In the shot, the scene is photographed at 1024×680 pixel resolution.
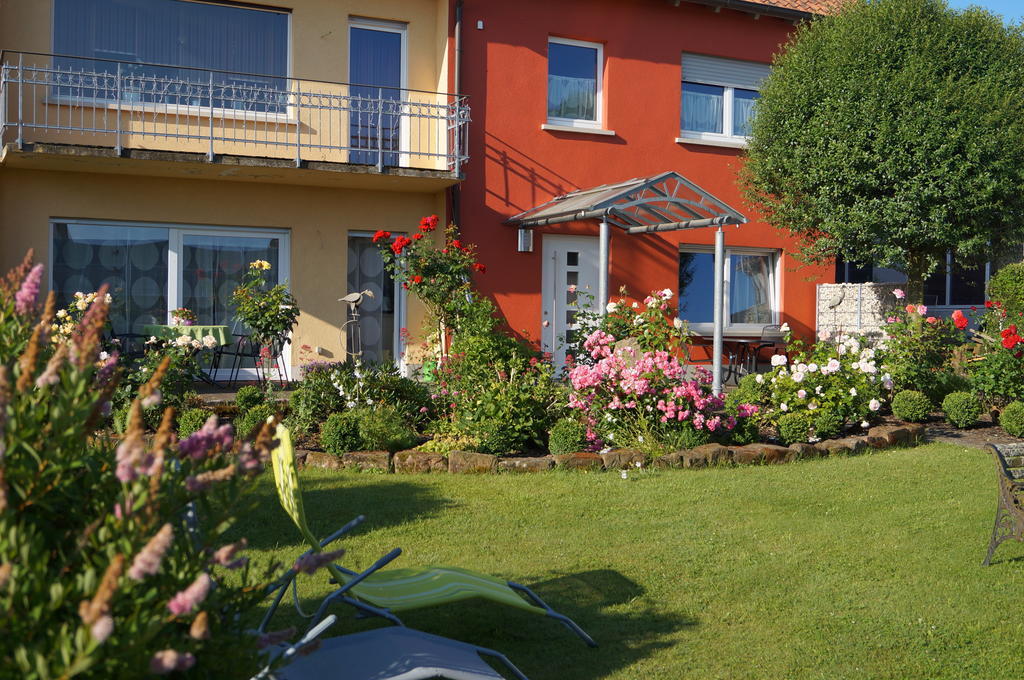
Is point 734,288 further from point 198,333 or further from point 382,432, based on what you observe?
point 382,432

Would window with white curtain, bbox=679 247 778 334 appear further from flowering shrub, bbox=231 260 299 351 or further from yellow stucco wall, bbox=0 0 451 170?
flowering shrub, bbox=231 260 299 351

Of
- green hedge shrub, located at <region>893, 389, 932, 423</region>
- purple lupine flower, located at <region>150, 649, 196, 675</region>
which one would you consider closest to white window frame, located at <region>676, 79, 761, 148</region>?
green hedge shrub, located at <region>893, 389, 932, 423</region>

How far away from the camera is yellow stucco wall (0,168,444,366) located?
11.2 metres

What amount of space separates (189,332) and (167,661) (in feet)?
29.5

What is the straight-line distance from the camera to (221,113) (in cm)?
1195

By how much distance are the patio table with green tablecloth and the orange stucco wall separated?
360 cm

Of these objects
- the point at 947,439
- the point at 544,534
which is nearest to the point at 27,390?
the point at 544,534

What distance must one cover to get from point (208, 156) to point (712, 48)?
25.6 ft

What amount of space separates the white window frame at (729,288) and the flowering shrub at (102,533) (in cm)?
1285

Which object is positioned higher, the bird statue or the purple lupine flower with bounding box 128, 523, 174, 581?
the bird statue

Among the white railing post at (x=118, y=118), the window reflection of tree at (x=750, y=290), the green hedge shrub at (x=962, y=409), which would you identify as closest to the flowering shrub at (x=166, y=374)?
the white railing post at (x=118, y=118)

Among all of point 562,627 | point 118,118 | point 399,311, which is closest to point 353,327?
point 399,311

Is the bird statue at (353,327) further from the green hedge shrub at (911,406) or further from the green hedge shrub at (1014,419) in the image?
the green hedge shrub at (1014,419)

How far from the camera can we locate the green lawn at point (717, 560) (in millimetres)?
4078
